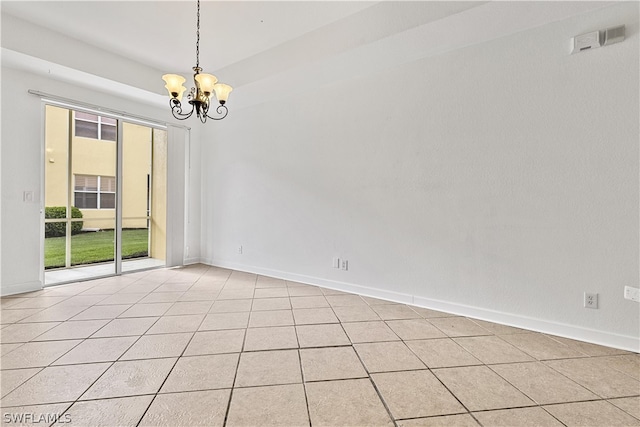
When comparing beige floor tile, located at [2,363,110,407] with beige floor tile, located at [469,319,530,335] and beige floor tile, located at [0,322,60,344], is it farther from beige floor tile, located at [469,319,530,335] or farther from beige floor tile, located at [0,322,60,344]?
beige floor tile, located at [469,319,530,335]

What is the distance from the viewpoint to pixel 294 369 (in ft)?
6.17

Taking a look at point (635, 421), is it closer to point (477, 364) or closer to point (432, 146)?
point (477, 364)

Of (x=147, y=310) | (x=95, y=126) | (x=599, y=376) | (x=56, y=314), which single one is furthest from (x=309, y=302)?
(x=95, y=126)

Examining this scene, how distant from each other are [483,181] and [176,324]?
3093 millimetres

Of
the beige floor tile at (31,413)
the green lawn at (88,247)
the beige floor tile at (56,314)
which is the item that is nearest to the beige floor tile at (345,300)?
the beige floor tile at (31,413)

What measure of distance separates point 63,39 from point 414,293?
480 cm

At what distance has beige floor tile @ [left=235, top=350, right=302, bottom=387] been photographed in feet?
5.74

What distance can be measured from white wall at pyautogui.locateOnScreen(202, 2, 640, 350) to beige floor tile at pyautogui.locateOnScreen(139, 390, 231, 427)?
2.20 m

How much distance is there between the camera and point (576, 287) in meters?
2.36

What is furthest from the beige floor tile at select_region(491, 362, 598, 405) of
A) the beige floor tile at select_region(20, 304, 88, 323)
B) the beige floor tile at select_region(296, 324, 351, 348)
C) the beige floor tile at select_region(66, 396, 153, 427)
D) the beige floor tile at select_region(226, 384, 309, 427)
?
the beige floor tile at select_region(20, 304, 88, 323)

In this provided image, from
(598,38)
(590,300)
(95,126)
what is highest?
(598,38)

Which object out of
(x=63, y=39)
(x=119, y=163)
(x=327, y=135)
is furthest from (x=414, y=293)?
(x=63, y=39)

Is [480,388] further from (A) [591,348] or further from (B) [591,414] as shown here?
(A) [591,348]

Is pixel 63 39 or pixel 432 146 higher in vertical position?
pixel 63 39
